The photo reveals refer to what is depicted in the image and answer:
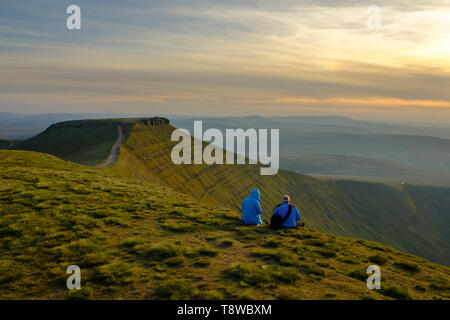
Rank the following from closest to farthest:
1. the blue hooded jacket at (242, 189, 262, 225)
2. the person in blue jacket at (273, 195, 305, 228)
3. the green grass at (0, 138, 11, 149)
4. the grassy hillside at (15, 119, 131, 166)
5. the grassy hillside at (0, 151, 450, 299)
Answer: the grassy hillside at (0, 151, 450, 299) → the person in blue jacket at (273, 195, 305, 228) → the blue hooded jacket at (242, 189, 262, 225) → the grassy hillside at (15, 119, 131, 166) → the green grass at (0, 138, 11, 149)

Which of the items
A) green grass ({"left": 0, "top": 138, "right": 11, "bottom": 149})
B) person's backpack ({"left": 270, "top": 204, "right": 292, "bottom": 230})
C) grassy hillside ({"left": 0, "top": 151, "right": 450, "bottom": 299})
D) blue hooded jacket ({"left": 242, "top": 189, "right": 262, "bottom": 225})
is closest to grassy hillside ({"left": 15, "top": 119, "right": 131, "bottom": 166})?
green grass ({"left": 0, "top": 138, "right": 11, "bottom": 149})

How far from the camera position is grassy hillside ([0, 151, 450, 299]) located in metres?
10.8

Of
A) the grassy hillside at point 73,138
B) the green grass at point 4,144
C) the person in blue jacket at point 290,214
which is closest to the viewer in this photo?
the person in blue jacket at point 290,214

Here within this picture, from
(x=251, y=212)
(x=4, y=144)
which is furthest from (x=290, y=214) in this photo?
(x=4, y=144)

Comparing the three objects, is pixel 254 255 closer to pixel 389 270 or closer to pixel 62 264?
pixel 389 270

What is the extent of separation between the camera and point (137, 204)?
79.9ft

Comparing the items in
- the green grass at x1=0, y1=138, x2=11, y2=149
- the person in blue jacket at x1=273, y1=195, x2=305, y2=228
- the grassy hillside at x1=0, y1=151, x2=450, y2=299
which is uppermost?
the green grass at x1=0, y1=138, x2=11, y2=149

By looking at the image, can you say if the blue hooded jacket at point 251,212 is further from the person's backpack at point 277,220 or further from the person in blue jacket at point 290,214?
the person in blue jacket at point 290,214

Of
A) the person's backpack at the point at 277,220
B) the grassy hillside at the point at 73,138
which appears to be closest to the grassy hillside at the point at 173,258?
the person's backpack at the point at 277,220

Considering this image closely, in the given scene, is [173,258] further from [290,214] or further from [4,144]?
[4,144]

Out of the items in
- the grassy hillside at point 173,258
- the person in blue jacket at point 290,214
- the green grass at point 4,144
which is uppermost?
the green grass at point 4,144

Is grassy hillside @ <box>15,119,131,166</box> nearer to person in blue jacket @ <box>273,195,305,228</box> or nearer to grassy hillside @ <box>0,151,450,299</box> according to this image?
grassy hillside @ <box>0,151,450,299</box>

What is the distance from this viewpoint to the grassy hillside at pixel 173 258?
10812 millimetres
